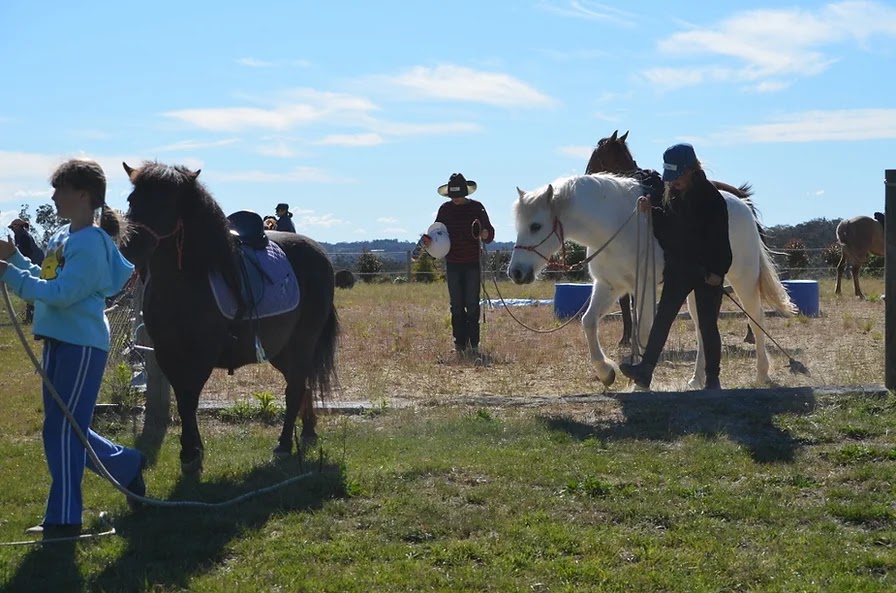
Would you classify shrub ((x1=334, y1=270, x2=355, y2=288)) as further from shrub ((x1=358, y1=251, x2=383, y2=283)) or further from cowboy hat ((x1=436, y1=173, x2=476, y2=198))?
shrub ((x1=358, y1=251, x2=383, y2=283))

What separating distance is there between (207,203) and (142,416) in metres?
2.83

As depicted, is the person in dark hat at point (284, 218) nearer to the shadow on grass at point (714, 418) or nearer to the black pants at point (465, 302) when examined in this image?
the black pants at point (465, 302)

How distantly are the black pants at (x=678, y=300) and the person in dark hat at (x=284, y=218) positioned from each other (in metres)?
6.64

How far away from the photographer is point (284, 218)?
44.9ft

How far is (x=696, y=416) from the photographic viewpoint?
7203 mm

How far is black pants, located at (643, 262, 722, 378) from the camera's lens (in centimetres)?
799

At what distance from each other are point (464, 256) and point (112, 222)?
289 inches

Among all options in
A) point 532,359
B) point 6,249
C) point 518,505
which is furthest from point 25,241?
point 518,505

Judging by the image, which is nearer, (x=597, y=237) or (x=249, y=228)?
(x=249, y=228)

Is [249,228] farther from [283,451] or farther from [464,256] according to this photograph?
[464,256]

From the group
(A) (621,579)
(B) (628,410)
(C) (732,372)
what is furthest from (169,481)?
(C) (732,372)

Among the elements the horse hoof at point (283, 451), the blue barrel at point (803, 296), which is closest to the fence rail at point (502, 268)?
the blue barrel at point (803, 296)

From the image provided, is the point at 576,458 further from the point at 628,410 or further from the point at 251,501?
the point at 251,501

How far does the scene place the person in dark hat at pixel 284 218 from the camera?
13.5 metres
